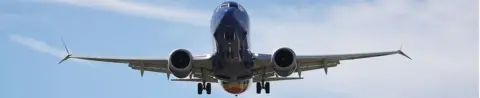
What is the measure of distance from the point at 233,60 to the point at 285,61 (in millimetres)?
2251

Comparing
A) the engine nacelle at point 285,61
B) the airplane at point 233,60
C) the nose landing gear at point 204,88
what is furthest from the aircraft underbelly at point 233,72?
the nose landing gear at point 204,88

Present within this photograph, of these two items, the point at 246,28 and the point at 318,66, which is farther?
the point at 318,66

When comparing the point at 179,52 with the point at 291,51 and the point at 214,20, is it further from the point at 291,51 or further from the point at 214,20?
the point at 291,51

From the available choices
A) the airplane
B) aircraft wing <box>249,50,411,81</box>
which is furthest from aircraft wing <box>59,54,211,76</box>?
aircraft wing <box>249,50,411,81</box>

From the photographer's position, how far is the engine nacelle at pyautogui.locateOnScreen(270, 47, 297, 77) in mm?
36312

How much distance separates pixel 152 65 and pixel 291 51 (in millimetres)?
9045

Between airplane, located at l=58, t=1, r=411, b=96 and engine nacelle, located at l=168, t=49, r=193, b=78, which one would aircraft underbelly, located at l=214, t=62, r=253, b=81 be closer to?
airplane, located at l=58, t=1, r=411, b=96

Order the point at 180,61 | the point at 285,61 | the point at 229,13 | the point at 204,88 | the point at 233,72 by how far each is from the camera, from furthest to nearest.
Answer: the point at 204,88
the point at 233,72
the point at 285,61
the point at 180,61
the point at 229,13

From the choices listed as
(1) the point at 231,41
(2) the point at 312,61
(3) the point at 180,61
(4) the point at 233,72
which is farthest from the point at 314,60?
(3) the point at 180,61

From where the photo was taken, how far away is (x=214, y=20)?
3631cm

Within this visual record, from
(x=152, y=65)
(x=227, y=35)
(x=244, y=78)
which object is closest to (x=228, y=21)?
(x=227, y=35)

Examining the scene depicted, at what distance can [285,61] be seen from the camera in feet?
120

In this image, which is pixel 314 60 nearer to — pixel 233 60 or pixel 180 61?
pixel 233 60

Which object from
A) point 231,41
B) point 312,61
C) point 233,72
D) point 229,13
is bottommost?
point 233,72
